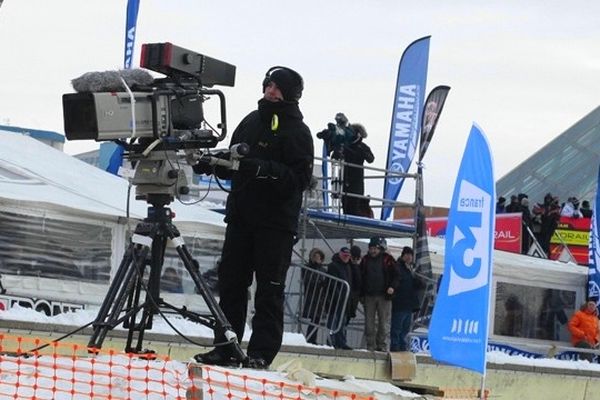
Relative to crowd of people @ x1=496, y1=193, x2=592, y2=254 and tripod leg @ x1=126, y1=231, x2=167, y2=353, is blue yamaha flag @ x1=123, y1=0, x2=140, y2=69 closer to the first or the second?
crowd of people @ x1=496, y1=193, x2=592, y2=254

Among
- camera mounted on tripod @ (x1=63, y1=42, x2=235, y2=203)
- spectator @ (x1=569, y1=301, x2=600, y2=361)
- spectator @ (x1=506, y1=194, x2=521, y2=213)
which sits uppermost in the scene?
spectator @ (x1=506, y1=194, x2=521, y2=213)

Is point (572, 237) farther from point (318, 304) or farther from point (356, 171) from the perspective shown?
point (318, 304)

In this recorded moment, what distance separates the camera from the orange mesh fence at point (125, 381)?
20.5ft

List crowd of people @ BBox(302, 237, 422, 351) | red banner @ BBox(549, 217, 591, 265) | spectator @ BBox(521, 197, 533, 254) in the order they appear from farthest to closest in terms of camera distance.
Answer: red banner @ BBox(549, 217, 591, 265) < spectator @ BBox(521, 197, 533, 254) < crowd of people @ BBox(302, 237, 422, 351)

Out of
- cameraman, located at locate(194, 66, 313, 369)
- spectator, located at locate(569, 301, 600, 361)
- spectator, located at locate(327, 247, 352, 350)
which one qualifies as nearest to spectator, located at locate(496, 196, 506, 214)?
spectator, located at locate(569, 301, 600, 361)

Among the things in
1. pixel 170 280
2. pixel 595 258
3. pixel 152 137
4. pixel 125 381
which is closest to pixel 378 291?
pixel 170 280

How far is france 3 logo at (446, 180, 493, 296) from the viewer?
13289 mm

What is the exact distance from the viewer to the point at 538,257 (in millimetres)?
25781

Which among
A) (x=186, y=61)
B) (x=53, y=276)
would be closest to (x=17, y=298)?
(x=53, y=276)

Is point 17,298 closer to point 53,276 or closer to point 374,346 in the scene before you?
point 53,276

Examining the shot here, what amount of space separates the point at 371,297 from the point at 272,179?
34.8 feet

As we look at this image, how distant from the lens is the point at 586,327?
22.1m

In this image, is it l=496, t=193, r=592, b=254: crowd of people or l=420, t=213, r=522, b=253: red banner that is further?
l=496, t=193, r=592, b=254: crowd of people

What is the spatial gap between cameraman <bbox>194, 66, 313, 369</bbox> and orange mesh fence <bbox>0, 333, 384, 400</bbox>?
784mm
